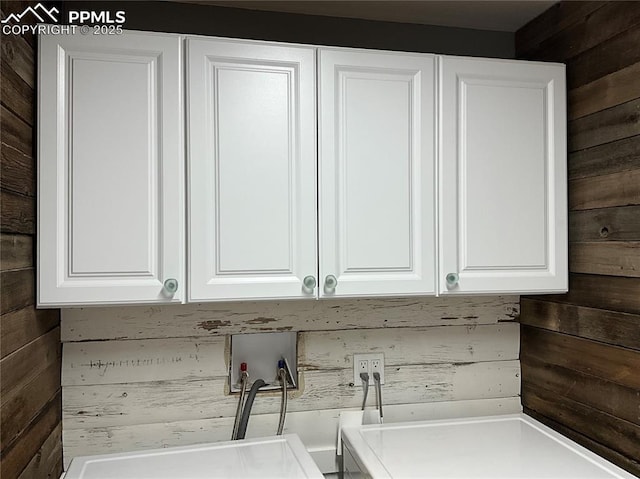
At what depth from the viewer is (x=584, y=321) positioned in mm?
1753

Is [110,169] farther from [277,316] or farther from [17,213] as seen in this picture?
[277,316]

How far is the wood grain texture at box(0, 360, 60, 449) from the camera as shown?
123cm

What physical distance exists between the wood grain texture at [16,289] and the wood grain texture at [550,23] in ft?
5.42

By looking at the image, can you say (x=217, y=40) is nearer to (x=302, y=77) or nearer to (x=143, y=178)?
(x=302, y=77)

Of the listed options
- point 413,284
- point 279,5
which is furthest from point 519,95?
point 279,5

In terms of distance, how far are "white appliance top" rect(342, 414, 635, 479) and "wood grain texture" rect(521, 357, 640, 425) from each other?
0.41 ft

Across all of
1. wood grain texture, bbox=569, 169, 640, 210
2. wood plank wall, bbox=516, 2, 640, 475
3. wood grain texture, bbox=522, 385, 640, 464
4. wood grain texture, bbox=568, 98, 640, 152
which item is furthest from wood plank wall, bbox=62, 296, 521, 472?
wood grain texture, bbox=568, 98, 640, 152

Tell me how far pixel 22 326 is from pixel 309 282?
2.26 ft

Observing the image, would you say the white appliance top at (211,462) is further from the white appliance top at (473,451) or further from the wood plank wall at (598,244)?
the wood plank wall at (598,244)

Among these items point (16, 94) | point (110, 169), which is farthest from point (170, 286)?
point (16, 94)

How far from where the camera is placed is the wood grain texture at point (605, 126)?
1.57m

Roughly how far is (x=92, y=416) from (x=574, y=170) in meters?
1.60

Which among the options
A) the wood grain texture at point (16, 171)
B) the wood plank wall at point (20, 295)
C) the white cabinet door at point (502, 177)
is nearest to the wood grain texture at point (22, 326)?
the wood plank wall at point (20, 295)

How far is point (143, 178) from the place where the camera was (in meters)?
1.50
